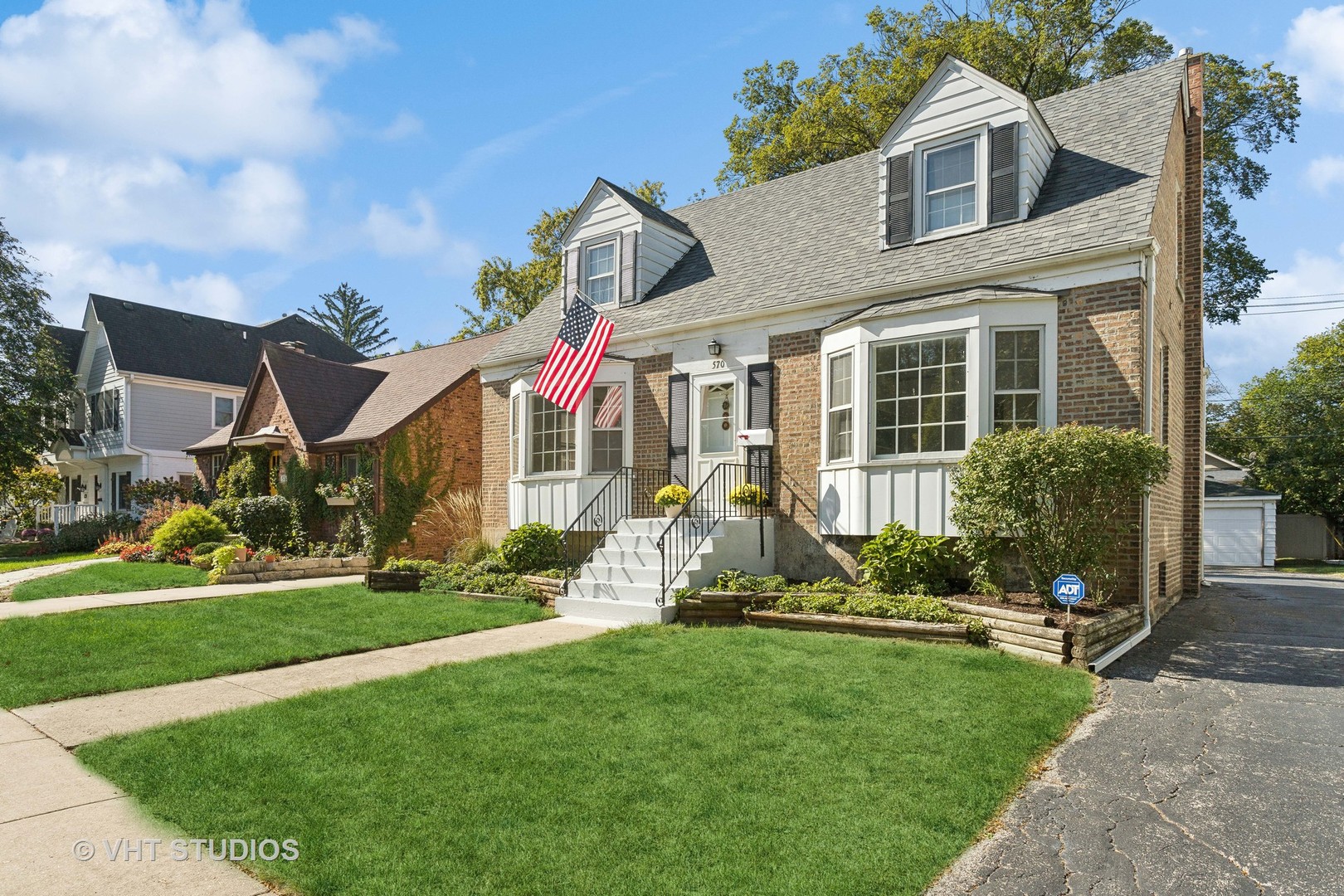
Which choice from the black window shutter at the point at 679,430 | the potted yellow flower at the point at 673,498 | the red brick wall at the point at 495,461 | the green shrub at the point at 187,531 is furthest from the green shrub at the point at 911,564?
the green shrub at the point at 187,531

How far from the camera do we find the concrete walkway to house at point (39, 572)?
47.0 feet

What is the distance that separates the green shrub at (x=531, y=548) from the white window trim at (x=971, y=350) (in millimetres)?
5453

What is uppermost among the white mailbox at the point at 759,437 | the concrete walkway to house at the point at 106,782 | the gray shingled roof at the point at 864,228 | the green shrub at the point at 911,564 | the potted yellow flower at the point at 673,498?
the gray shingled roof at the point at 864,228

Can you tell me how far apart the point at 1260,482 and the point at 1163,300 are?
21245 millimetres

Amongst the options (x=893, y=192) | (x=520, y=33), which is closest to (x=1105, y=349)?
(x=893, y=192)

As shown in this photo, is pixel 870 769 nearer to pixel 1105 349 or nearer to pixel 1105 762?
pixel 1105 762

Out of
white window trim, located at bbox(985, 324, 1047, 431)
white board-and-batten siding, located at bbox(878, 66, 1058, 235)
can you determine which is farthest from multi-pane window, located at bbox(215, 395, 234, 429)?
white window trim, located at bbox(985, 324, 1047, 431)

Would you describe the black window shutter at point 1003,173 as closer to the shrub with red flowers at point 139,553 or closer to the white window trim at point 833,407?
the white window trim at point 833,407

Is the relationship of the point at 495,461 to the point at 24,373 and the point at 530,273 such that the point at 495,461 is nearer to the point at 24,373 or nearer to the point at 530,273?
the point at 530,273

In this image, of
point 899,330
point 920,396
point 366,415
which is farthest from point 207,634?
point 366,415

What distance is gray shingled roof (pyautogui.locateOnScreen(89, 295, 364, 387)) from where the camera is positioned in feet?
87.4

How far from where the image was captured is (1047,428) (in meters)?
8.73

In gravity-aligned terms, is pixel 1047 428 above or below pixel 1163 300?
below

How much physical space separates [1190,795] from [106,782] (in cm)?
591
